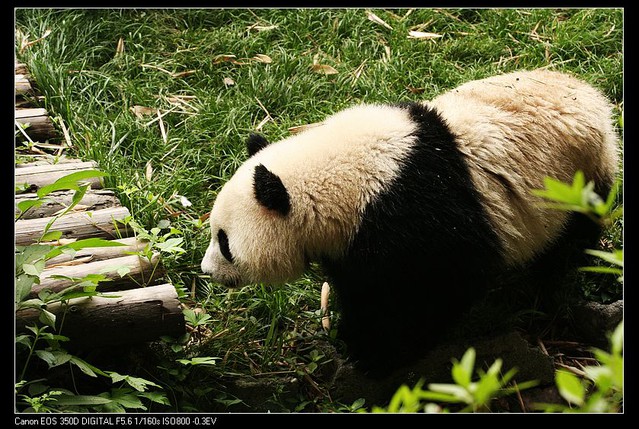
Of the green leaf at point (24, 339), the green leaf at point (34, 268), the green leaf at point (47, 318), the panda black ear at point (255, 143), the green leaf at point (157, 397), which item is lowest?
the green leaf at point (157, 397)

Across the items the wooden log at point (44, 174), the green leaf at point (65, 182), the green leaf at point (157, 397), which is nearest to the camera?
the green leaf at point (65, 182)

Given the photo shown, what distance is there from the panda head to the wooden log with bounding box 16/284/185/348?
340mm

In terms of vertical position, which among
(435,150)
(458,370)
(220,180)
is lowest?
(220,180)

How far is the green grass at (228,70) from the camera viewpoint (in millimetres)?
4527

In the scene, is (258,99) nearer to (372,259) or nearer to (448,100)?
(448,100)

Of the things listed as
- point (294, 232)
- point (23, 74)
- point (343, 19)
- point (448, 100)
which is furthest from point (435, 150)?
point (23, 74)

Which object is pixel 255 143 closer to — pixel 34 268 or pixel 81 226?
pixel 81 226

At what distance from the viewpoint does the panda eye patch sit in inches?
132

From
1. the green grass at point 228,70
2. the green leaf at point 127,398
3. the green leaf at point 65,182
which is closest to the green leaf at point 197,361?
the green leaf at point 127,398

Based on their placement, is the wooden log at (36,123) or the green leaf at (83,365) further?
the wooden log at (36,123)

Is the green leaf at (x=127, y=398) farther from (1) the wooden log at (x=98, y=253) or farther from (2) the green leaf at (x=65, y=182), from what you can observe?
(2) the green leaf at (x=65, y=182)

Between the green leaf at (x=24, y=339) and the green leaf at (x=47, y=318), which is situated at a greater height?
the green leaf at (x=47, y=318)

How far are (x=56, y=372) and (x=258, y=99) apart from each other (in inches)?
105

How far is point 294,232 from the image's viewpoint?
3107 mm
